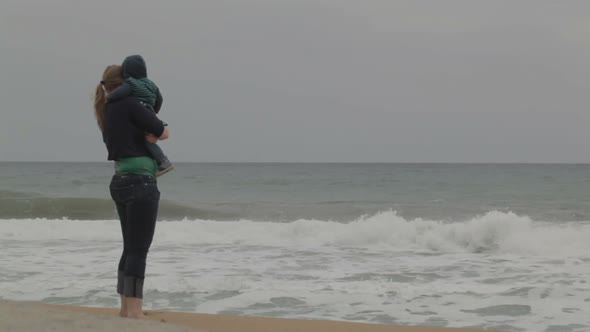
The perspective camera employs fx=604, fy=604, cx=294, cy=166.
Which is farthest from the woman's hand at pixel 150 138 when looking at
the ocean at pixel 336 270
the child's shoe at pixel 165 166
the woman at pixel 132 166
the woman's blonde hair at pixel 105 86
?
the ocean at pixel 336 270

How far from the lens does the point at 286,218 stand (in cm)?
1997

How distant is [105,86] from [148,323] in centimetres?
143

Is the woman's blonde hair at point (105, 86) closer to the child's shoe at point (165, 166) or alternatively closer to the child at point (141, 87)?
the child at point (141, 87)

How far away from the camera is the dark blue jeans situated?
353 centimetres

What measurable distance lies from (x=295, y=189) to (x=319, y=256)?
23.8m

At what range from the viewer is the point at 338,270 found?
8.06 metres

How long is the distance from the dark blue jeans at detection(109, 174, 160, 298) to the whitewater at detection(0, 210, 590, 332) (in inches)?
77.4

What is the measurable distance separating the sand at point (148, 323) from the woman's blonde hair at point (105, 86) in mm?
1160

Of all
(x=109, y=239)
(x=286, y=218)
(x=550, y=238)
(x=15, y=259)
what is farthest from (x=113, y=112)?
(x=286, y=218)

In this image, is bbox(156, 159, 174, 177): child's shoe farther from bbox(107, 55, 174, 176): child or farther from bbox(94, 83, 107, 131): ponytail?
bbox(94, 83, 107, 131): ponytail

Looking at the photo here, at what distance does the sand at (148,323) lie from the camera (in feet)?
11.2

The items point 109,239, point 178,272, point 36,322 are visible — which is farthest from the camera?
point 109,239

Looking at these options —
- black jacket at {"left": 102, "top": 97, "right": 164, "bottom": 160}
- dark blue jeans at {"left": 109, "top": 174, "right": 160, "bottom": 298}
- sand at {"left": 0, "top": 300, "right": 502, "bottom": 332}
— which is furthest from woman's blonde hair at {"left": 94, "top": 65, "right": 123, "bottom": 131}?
sand at {"left": 0, "top": 300, "right": 502, "bottom": 332}

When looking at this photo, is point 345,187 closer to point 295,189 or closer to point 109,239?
point 295,189
